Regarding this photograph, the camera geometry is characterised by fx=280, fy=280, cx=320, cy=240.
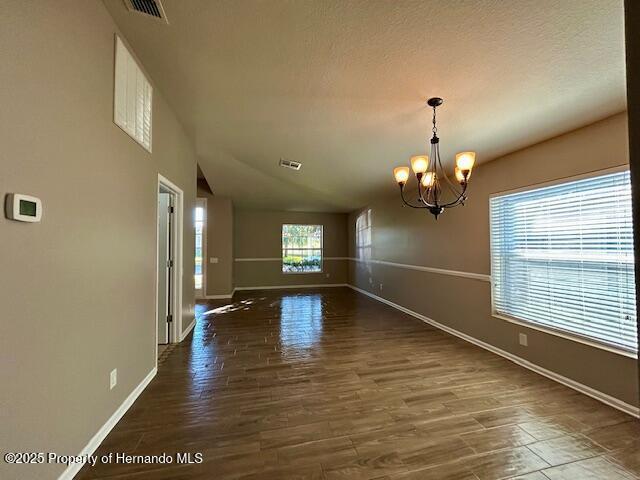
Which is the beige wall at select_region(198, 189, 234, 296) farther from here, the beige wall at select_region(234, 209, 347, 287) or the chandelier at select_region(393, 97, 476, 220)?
the chandelier at select_region(393, 97, 476, 220)

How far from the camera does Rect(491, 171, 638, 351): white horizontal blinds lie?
2318mm

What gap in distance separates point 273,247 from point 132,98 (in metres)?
6.60

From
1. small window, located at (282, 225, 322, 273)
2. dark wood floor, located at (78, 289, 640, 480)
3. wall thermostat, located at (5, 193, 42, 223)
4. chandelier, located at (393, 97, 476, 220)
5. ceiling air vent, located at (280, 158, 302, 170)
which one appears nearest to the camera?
wall thermostat, located at (5, 193, 42, 223)

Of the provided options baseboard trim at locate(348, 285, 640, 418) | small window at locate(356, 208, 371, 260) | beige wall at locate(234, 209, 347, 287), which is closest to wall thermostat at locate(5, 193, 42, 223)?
baseboard trim at locate(348, 285, 640, 418)

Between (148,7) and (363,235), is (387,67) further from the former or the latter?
(363,235)

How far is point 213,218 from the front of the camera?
6938 millimetres

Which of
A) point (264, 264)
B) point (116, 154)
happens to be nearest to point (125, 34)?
point (116, 154)

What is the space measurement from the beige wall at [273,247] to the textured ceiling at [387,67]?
16.7 feet

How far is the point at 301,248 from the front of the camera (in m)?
8.95

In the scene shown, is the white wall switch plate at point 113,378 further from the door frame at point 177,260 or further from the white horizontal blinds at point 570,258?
the white horizontal blinds at point 570,258

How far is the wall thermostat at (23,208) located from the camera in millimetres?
1124

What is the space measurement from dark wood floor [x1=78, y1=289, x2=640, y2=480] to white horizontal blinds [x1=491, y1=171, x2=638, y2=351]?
66 centimetres

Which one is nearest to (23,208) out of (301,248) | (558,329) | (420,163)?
(420,163)

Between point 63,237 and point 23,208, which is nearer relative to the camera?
point 23,208
